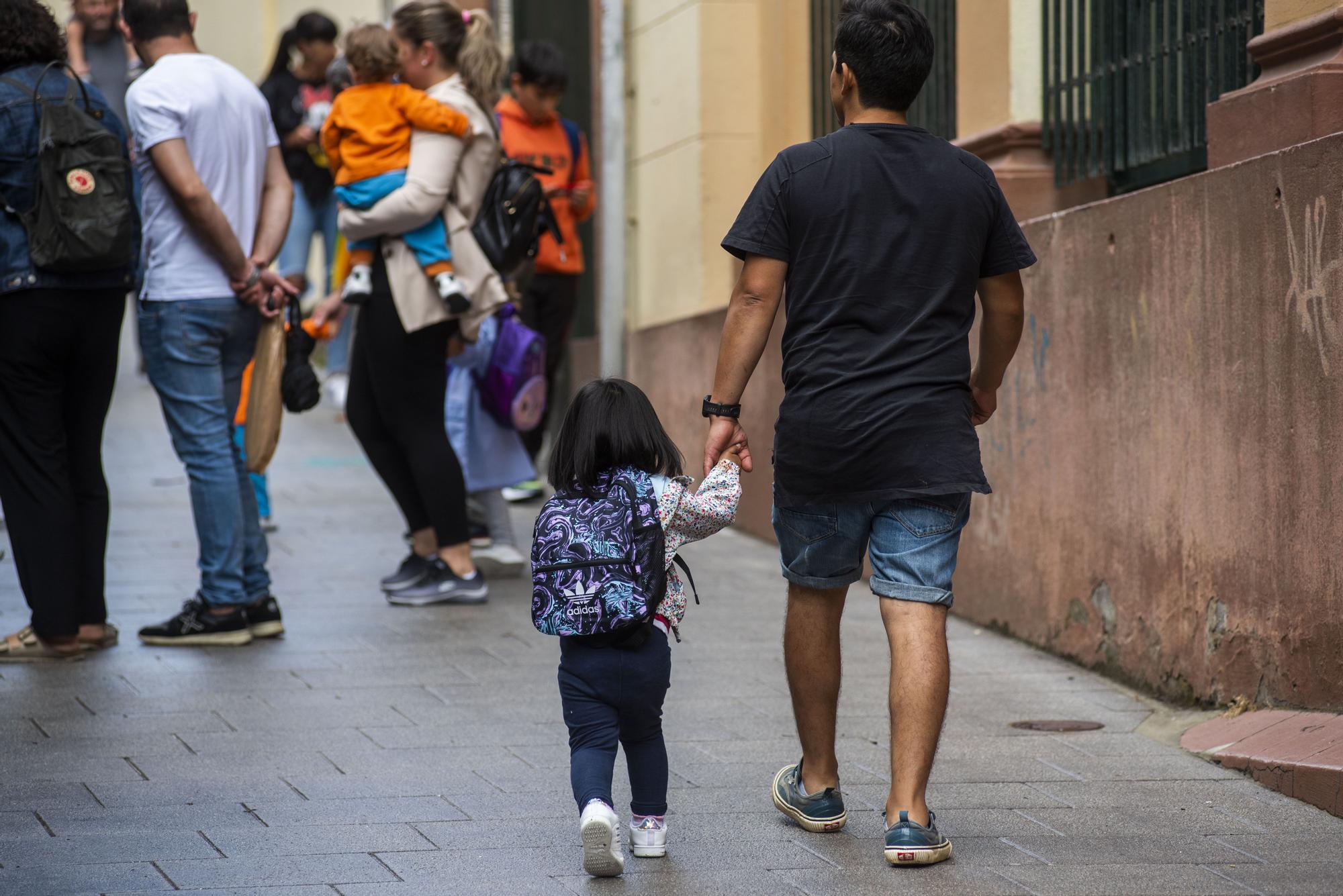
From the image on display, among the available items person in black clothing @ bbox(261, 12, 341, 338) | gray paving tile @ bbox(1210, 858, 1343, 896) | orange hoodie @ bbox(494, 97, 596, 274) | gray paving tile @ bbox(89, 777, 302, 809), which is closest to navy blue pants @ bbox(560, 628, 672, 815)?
gray paving tile @ bbox(89, 777, 302, 809)

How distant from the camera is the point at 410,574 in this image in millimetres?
7039

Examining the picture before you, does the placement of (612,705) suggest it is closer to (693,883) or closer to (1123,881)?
(693,883)

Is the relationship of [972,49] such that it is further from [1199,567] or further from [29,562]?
[29,562]

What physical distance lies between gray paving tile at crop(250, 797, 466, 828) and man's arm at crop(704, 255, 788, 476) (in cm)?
105

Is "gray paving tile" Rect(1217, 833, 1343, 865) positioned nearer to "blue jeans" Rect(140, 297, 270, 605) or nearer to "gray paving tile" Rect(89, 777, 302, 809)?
"gray paving tile" Rect(89, 777, 302, 809)

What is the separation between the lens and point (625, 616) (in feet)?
12.4

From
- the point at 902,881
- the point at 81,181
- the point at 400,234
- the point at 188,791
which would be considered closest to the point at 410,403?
the point at 400,234

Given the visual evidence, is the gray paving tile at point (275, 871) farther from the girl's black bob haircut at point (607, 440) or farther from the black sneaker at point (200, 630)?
the black sneaker at point (200, 630)

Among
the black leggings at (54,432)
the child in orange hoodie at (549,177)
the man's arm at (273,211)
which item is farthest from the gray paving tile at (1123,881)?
the child in orange hoodie at (549,177)

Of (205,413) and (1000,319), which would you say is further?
(205,413)

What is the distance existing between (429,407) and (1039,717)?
8.73ft

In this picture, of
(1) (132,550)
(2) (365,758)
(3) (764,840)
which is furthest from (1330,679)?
(1) (132,550)

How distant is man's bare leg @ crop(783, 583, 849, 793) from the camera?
13.5 feet

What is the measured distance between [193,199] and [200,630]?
147 cm
